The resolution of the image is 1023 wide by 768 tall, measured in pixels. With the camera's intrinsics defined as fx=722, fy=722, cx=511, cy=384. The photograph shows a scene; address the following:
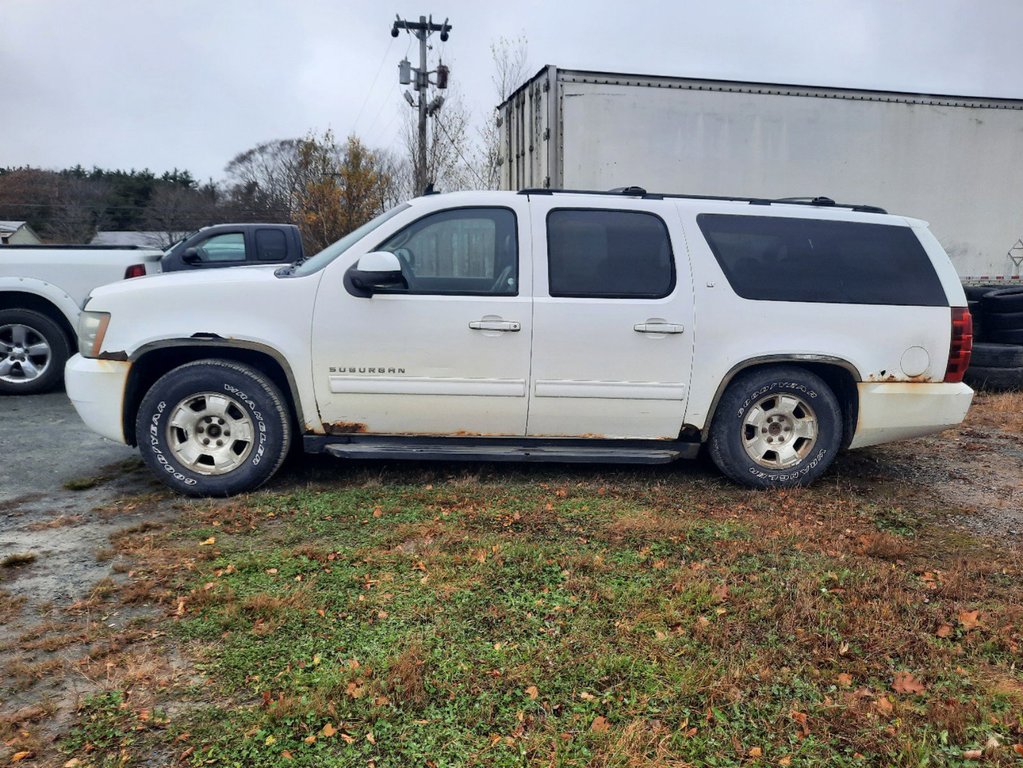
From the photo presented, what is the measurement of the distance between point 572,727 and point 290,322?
286cm

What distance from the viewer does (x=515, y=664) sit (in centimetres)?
259

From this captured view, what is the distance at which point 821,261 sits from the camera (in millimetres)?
4582

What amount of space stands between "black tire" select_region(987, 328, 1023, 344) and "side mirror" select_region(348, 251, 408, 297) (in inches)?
266

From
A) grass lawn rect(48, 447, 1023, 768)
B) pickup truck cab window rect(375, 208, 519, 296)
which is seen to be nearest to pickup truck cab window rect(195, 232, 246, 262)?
pickup truck cab window rect(375, 208, 519, 296)

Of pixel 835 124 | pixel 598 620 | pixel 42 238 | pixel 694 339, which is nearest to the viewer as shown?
pixel 598 620

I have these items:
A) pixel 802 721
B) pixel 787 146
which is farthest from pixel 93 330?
pixel 787 146

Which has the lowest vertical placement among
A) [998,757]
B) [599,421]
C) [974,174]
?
[998,757]

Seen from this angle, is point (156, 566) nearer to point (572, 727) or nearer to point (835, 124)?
point (572, 727)

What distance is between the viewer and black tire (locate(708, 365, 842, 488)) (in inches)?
179

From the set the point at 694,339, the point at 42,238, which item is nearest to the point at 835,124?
the point at 694,339

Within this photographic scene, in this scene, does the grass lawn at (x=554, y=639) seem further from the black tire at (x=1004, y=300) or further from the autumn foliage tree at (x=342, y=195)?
the autumn foliage tree at (x=342, y=195)

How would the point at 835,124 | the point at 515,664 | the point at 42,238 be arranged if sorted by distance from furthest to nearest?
1. the point at 42,238
2. the point at 835,124
3. the point at 515,664

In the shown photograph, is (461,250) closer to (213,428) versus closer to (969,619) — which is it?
(213,428)

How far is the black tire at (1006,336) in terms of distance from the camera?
7.57 m
